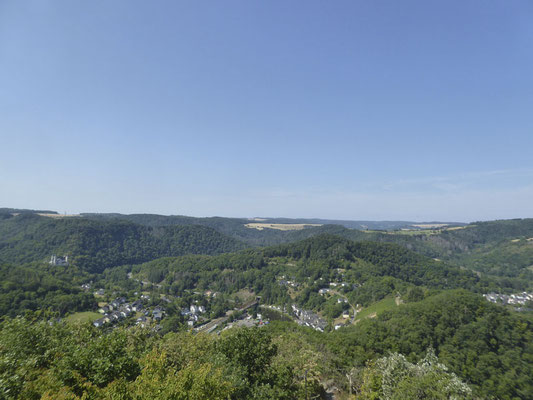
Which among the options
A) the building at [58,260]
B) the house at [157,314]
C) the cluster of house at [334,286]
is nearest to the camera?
the house at [157,314]

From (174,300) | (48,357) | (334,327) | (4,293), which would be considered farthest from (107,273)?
(48,357)

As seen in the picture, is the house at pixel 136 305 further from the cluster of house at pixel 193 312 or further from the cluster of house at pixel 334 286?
the cluster of house at pixel 334 286

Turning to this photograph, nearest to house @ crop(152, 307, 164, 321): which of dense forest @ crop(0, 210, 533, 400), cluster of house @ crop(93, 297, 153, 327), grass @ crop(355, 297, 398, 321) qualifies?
cluster of house @ crop(93, 297, 153, 327)

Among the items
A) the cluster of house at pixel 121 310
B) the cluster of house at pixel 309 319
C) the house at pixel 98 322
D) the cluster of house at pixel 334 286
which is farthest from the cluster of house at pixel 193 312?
the cluster of house at pixel 334 286

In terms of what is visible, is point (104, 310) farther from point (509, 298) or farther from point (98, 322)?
point (509, 298)

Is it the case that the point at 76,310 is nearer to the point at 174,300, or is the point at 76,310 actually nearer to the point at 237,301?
the point at 174,300

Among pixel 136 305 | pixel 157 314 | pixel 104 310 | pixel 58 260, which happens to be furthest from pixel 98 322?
pixel 58 260
